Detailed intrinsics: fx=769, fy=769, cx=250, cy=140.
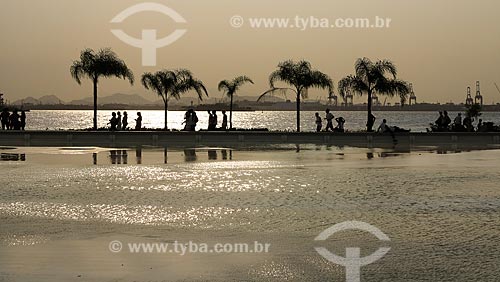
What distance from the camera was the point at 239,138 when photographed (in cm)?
4150

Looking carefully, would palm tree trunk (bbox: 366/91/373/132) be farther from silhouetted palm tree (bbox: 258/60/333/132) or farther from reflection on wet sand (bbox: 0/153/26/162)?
reflection on wet sand (bbox: 0/153/26/162)

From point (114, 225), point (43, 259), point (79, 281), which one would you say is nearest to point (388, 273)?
point (79, 281)

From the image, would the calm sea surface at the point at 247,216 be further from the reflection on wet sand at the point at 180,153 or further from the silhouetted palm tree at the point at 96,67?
the silhouetted palm tree at the point at 96,67

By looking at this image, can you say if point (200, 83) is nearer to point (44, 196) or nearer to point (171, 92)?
point (171, 92)

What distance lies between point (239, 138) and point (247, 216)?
27546 mm

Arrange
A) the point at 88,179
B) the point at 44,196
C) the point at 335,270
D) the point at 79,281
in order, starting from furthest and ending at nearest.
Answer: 1. the point at 88,179
2. the point at 44,196
3. the point at 335,270
4. the point at 79,281

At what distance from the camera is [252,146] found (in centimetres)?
3831

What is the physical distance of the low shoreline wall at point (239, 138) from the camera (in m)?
41.2

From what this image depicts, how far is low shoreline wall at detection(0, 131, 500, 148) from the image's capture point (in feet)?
135

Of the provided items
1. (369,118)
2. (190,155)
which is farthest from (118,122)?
(190,155)

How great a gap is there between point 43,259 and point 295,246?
11.5 ft

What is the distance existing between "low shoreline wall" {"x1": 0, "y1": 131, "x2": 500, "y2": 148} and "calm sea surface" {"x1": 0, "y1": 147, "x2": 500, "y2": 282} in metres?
14.2

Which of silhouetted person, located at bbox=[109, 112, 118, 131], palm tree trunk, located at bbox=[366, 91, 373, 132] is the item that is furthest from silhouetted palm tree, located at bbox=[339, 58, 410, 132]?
silhouetted person, located at bbox=[109, 112, 118, 131]

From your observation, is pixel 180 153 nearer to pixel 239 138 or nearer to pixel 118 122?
pixel 239 138
